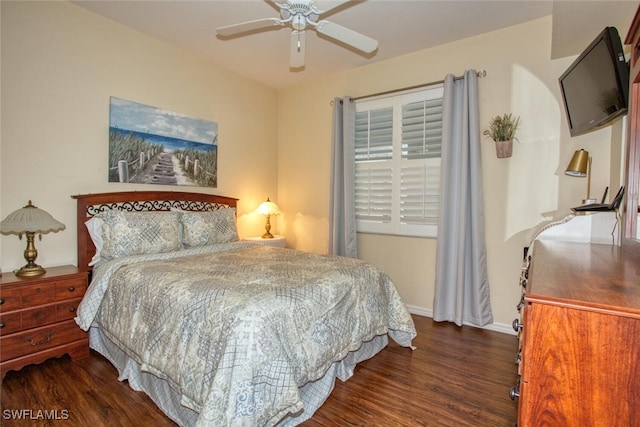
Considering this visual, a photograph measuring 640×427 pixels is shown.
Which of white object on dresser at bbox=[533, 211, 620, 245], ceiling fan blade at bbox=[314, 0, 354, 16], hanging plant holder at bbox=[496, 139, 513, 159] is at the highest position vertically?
ceiling fan blade at bbox=[314, 0, 354, 16]

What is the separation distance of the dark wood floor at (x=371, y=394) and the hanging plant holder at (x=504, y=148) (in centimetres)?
171

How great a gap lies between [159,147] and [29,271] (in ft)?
5.08

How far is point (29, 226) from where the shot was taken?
2316mm

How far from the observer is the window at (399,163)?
3.53m

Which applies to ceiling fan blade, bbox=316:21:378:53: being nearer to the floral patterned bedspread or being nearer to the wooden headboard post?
the floral patterned bedspread

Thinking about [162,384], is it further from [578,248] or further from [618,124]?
[618,124]

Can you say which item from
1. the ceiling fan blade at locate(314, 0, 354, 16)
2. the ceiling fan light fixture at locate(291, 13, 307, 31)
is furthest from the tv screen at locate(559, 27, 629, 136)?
the ceiling fan light fixture at locate(291, 13, 307, 31)

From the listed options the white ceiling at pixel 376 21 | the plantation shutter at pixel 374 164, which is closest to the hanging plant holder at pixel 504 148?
the white ceiling at pixel 376 21

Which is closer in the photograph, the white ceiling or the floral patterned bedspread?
the floral patterned bedspread

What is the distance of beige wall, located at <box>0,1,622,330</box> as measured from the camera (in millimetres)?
2537

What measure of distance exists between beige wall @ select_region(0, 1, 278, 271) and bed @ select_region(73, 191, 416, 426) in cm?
25

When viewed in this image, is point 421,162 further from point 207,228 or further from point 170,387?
point 170,387

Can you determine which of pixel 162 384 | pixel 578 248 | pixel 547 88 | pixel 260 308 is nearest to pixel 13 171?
pixel 162 384

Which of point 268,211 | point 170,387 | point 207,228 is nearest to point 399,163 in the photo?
point 268,211
